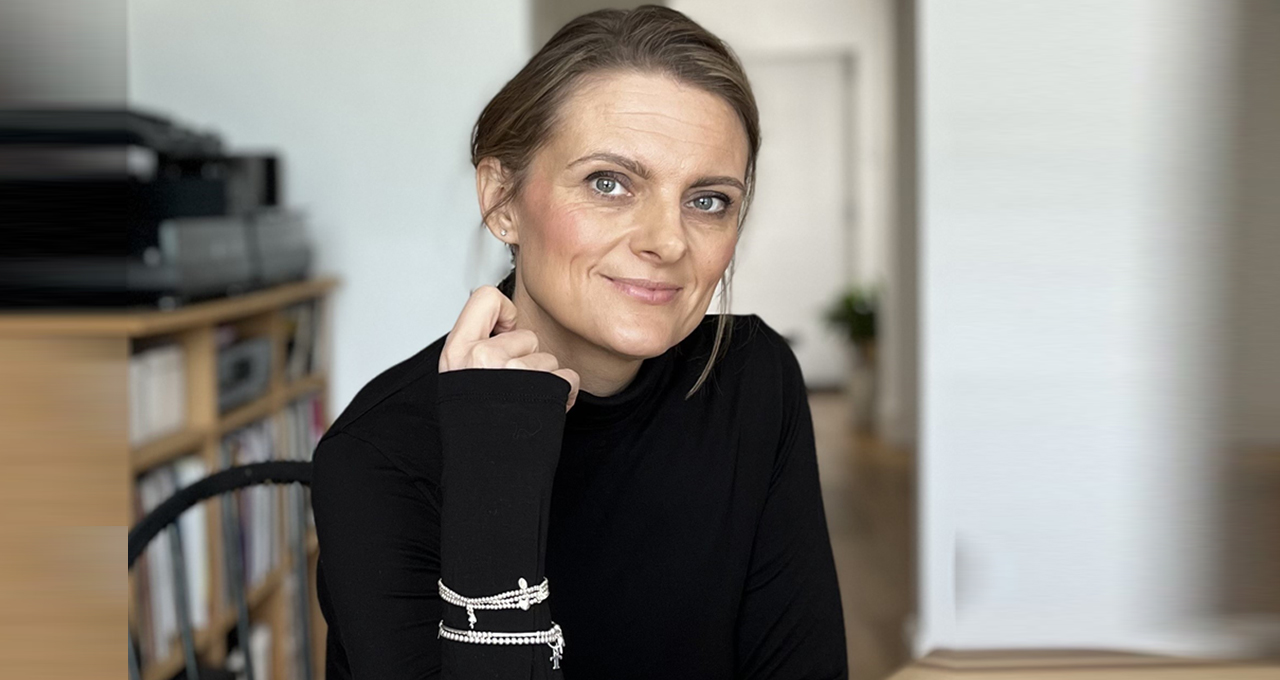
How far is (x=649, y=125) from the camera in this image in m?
0.85

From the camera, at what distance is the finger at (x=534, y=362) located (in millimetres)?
733

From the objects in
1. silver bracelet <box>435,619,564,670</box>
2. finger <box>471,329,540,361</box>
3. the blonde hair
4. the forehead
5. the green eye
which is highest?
the blonde hair

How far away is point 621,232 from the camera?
85 centimetres

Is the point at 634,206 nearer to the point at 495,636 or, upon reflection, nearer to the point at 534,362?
the point at 534,362

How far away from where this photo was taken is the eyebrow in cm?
83

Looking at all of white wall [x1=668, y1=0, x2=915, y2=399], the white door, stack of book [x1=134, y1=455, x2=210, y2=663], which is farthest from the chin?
the white door

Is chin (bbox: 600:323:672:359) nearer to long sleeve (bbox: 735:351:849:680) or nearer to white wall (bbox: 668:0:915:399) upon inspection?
long sleeve (bbox: 735:351:849:680)

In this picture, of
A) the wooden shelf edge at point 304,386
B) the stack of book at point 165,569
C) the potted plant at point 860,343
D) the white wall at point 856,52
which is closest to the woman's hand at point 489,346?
the stack of book at point 165,569

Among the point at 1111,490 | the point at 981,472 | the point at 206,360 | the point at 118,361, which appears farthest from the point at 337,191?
the point at 118,361

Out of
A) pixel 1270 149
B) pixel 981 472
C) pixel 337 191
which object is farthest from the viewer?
pixel 337 191

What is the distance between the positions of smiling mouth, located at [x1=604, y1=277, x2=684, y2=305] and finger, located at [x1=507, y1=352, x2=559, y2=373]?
0.40 ft

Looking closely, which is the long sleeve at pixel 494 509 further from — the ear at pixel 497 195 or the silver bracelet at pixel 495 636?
the ear at pixel 497 195

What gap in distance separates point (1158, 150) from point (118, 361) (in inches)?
29.2

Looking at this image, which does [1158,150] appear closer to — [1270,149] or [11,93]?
[1270,149]
